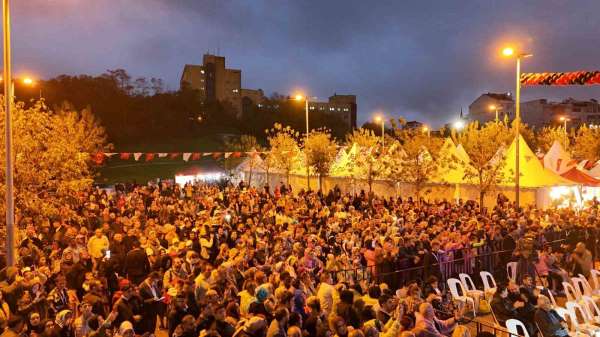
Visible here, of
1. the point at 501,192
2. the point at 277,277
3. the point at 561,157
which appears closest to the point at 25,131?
the point at 277,277

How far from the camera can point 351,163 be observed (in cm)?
2880

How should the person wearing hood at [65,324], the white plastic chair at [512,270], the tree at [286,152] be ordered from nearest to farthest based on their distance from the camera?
the person wearing hood at [65,324] → the white plastic chair at [512,270] → the tree at [286,152]

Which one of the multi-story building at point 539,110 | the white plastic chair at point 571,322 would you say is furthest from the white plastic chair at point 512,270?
the multi-story building at point 539,110

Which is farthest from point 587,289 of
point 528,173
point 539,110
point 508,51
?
point 539,110

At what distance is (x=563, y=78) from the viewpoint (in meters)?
18.0

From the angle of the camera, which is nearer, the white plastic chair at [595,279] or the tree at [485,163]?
the white plastic chair at [595,279]

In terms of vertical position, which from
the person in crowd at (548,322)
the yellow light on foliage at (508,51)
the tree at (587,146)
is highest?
the yellow light on foliage at (508,51)

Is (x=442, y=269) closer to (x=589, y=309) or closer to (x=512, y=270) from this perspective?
(x=512, y=270)

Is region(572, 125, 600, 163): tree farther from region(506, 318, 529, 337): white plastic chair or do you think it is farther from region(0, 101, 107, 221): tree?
region(0, 101, 107, 221): tree

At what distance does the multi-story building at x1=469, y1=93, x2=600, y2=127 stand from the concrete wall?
5789 centimetres

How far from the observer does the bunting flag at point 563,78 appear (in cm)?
1727

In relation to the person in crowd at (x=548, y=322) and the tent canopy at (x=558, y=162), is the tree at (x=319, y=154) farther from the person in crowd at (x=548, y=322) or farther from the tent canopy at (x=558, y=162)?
the person in crowd at (x=548, y=322)

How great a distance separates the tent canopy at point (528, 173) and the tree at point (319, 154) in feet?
33.5

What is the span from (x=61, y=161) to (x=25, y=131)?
3.41 feet
